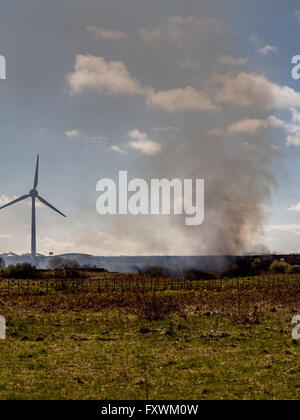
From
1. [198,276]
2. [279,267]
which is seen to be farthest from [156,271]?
[279,267]

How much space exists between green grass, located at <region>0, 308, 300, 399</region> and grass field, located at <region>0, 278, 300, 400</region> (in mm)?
33

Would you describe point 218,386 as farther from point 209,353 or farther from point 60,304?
point 60,304

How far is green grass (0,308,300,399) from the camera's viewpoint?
1323 cm

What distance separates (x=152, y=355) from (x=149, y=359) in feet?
2.20

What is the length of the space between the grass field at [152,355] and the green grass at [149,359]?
0.03 metres

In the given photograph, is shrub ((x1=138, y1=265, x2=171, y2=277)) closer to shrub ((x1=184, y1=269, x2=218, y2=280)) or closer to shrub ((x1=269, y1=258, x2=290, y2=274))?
shrub ((x1=184, y1=269, x2=218, y2=280))

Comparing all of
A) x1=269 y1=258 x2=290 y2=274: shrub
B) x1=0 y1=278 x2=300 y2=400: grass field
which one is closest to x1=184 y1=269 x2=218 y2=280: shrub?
x1=269 y1=258 x2=290 y2=274: shrub

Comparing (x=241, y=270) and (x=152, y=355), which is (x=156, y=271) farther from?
(x=152, y=355)

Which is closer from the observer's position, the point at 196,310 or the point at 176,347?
the point at 176,347

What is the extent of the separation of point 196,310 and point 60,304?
505 inches

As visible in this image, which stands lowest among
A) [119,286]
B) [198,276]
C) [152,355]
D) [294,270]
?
[198,276]

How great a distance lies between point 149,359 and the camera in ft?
56.7

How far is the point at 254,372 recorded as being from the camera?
15.2 meters
